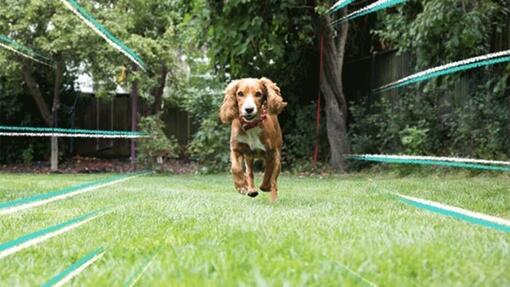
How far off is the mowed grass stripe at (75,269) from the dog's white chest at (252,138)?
291 centimetres

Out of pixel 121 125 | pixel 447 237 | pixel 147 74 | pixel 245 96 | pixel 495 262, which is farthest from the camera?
pixel 121 125

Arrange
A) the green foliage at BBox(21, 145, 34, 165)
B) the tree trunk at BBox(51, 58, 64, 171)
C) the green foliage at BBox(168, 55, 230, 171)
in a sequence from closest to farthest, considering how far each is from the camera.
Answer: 1. the green foliage at BBox(168, 55, 230, 171)
2. the tree trunk at BBox(51, 58, 64, 171)
3. the green foliage at BBox(21, 145, 34, 165)

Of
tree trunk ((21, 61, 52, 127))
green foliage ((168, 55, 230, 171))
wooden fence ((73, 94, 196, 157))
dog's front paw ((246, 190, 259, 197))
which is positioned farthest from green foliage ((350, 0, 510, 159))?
wooden fence ((73, 94, 196, 157))

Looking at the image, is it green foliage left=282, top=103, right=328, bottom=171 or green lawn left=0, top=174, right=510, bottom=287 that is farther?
green foliage left=282, top=103, right=328, bottom=171

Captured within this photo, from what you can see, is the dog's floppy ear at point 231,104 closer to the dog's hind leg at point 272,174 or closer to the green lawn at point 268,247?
the dog's hind leg at point 272,174

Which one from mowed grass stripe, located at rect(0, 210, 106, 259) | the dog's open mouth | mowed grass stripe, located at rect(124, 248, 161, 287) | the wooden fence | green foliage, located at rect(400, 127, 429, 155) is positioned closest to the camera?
mowed grass stripe, located at rect(124, 248, 161, 287)

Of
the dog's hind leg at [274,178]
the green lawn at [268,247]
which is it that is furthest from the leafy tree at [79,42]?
the green lawn at [268,247]

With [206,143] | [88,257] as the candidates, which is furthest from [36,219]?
[206,143]

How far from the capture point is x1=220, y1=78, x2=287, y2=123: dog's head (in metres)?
5.51

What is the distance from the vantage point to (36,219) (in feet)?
14.5

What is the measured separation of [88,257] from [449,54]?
28.0ft

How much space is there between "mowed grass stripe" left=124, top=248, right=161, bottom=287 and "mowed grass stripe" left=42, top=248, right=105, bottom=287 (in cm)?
19

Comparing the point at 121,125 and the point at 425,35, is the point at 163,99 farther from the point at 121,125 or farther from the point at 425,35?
the point at 425,35

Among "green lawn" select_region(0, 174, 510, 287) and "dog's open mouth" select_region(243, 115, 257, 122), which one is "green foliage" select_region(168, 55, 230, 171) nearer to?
"dog's open mouth" select_region(243, 115, 257, 122)
